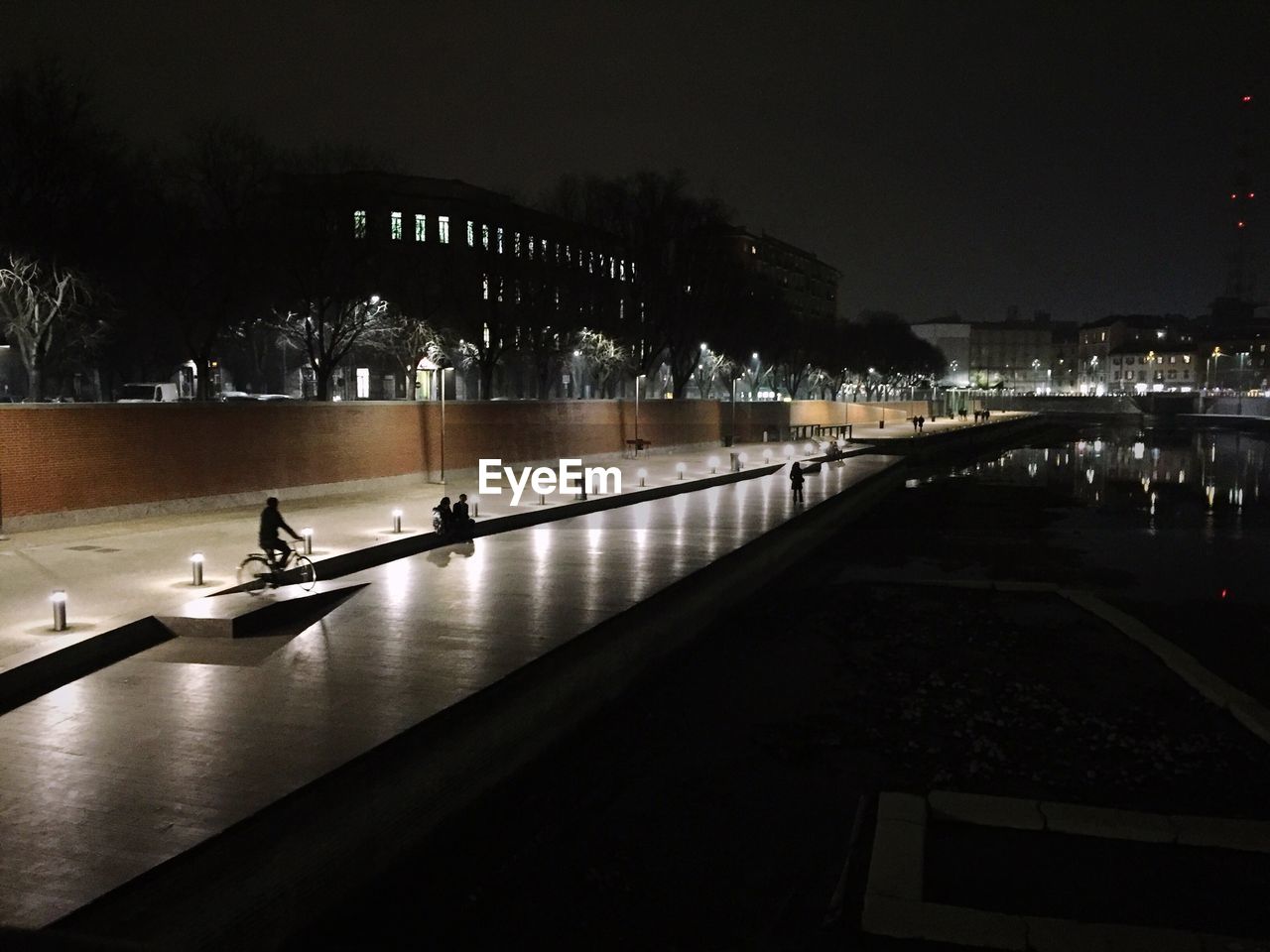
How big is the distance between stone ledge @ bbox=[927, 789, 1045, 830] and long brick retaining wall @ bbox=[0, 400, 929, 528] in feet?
53.0

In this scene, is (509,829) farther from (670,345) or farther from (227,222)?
(670,345)

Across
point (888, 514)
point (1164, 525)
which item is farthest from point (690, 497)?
point (1164, 525)

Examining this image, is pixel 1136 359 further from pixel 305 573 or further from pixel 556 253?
pixel 305 573

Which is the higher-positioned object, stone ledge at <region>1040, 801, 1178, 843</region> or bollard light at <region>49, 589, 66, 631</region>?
bollard light at <region>49, 589, 66, 631</region>

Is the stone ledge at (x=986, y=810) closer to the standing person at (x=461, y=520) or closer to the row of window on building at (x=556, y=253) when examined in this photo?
the standing person at (x=461, y=520)

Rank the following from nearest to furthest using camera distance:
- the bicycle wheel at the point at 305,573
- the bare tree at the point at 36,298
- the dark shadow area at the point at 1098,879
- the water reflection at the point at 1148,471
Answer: the dark shadow area at the point at 1098,879 < the bicycle wheel at the point at 305,573 < the bare tree at the point at 36,298 < the water reflection at the point at 1148,471

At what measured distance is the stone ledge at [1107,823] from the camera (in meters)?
7.93

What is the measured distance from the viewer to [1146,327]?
172 m

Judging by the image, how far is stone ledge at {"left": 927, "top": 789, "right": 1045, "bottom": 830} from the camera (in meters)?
8.12

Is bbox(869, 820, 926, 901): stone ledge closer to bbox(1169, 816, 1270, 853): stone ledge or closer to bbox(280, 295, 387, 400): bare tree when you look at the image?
bbox(1169, 816, 1270, 853): stone ledge

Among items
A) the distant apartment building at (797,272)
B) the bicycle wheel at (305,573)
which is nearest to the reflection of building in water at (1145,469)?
the bicycle wheel at (305,573)

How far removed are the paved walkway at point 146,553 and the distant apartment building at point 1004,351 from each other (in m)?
161

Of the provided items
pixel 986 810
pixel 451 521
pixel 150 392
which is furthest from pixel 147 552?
pixel 150 392

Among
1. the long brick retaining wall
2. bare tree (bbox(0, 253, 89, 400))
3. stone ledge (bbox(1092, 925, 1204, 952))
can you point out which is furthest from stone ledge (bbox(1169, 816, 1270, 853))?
bare tree (bbox(0, 253, 89, 400))
